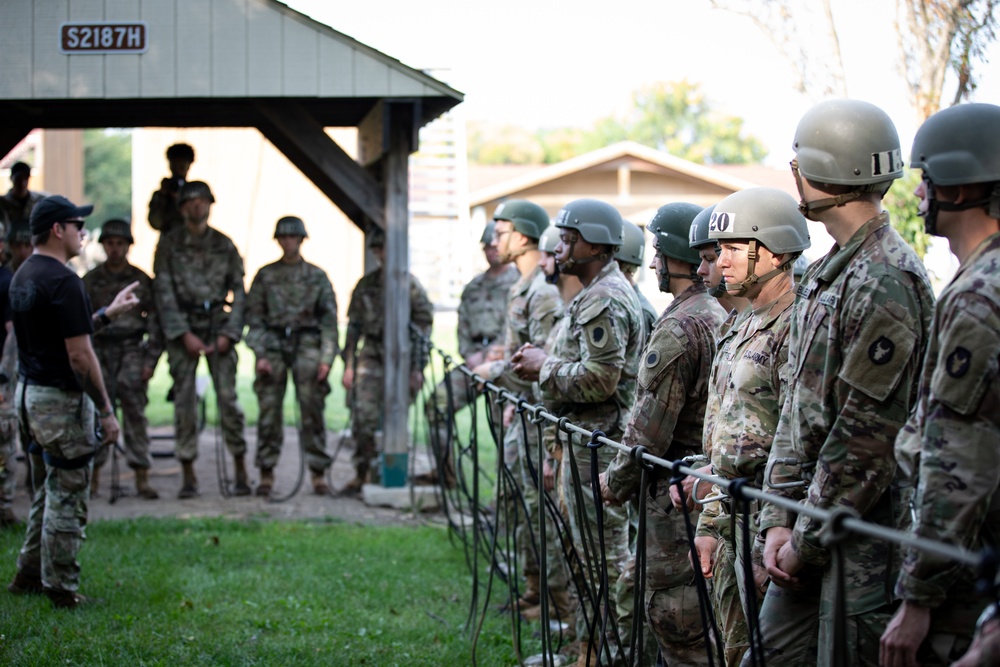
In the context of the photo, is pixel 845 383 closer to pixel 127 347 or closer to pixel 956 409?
pixel 956 409

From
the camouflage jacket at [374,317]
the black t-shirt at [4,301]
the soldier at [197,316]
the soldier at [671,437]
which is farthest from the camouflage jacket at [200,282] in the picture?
the soldier at [671,437]

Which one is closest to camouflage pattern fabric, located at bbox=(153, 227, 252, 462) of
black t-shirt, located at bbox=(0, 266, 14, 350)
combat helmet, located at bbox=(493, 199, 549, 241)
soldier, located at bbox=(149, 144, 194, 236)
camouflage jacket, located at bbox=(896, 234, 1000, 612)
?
soldier, located at bbox=(149, 144, 194, 236)

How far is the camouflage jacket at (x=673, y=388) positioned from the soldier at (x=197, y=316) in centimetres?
631

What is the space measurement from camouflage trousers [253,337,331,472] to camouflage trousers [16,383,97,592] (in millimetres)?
3766

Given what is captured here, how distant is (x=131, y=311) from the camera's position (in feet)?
32.7

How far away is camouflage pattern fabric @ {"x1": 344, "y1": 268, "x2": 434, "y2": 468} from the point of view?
33.6ft

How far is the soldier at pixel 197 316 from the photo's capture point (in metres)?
9.80

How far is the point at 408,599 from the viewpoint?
6789 millimetres

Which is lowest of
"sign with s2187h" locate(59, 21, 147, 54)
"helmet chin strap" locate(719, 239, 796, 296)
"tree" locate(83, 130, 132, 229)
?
"helmet chin strap" locate(719, 239, 796, 296)

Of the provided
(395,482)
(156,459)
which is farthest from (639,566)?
(156,459)

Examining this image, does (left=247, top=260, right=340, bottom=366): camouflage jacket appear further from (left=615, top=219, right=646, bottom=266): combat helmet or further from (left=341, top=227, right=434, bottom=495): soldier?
(left=615, top=219, right=646, bottom=266): combat helmet

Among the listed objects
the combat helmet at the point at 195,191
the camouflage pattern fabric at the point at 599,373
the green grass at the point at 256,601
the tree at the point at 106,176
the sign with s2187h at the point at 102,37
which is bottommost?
the green grass at the point at 256,601

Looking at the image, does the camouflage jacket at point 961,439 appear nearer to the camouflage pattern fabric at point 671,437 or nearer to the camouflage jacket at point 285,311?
the camouflage pattern fabric at point 671,437

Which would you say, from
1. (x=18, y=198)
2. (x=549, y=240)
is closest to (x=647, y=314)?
(x=549, y=240)
